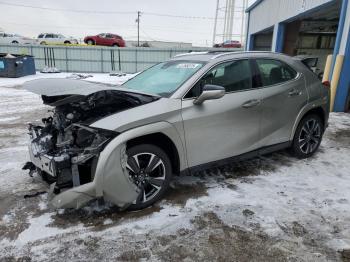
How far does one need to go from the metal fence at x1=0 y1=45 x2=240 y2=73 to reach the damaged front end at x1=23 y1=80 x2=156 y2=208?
2353cm

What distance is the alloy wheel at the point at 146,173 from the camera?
3.12 meters

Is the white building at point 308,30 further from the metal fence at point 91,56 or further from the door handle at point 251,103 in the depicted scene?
the metal fence at point 91,56

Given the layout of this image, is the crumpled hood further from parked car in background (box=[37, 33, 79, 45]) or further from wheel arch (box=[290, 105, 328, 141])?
parked car in background (box=[37, 33, 79, 45])

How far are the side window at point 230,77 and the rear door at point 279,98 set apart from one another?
9.5 inches

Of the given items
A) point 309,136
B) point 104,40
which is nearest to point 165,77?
point 309,136

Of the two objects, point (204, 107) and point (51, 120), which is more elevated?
point (204, 107)

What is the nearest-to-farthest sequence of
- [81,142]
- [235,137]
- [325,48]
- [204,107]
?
[81,142], [204,107], [235,137], [325,48]

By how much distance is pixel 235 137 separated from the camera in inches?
149

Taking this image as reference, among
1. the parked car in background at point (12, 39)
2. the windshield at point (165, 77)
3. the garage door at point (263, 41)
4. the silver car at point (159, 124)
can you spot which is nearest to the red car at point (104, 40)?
the parked car in background at point (12, 39)

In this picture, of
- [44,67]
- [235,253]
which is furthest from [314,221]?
[44,67]

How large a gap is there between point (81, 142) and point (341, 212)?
2930mm

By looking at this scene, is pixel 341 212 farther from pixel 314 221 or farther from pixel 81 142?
pixel 81 142

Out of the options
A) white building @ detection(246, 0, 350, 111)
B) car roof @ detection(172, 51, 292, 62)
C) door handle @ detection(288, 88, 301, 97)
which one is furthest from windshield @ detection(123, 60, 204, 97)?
white building @ detection(246, 0, 350, 111)

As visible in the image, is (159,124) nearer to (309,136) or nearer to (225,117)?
(225,117)
